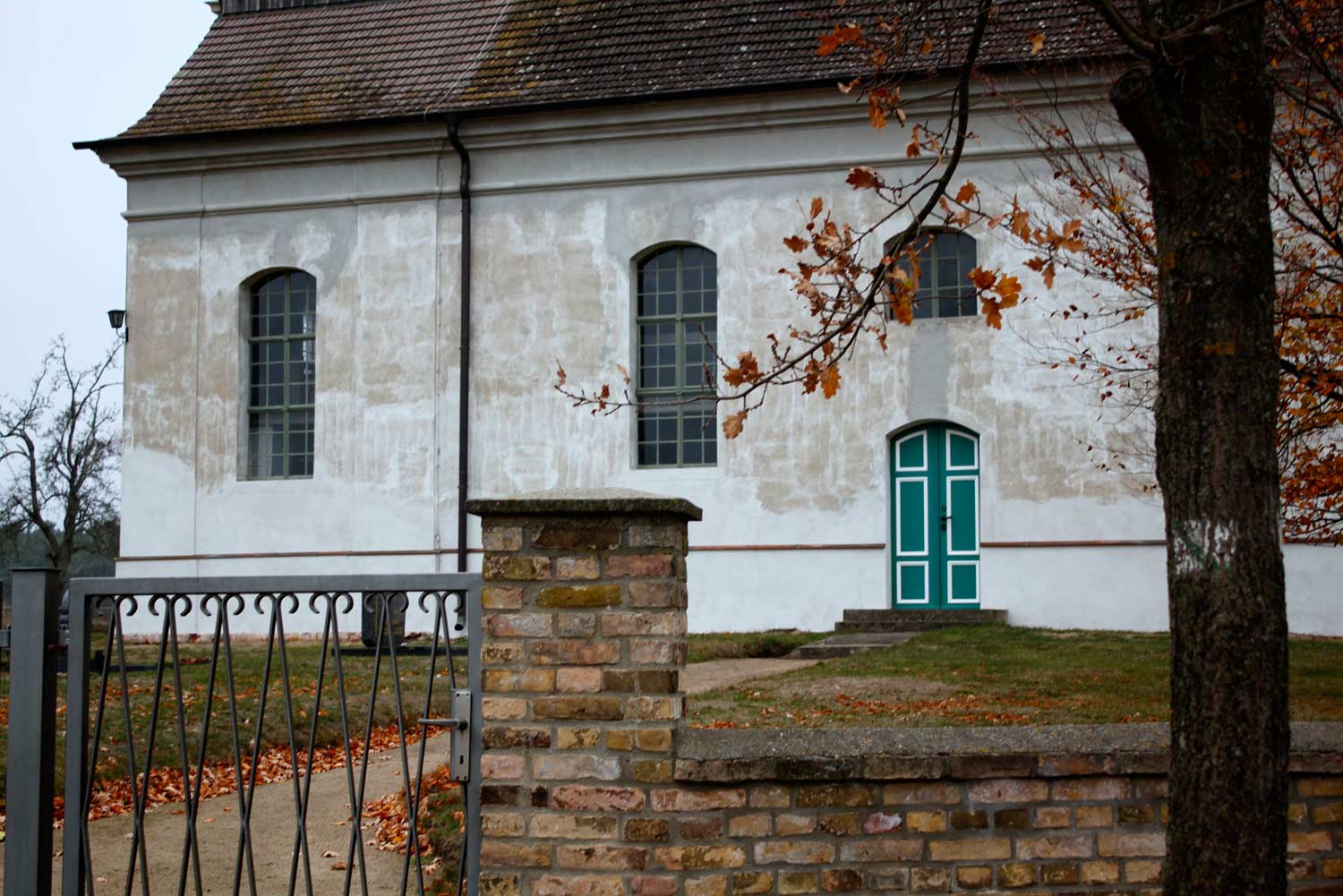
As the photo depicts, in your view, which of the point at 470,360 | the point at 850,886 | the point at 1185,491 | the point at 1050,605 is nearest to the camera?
the point at 1185,491

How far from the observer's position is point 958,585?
18547 mm

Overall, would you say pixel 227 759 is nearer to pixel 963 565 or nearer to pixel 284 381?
pixel 963 565

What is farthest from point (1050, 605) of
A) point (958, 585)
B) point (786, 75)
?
point (786, 75)

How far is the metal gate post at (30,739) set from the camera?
535 centimetres

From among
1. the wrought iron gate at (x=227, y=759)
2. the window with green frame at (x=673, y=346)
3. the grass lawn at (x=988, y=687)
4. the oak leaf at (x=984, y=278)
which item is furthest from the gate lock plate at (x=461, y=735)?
the window with green frame at (x=673, y=346)

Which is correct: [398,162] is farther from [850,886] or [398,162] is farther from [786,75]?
[850,886]

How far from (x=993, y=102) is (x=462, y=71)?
783 cm

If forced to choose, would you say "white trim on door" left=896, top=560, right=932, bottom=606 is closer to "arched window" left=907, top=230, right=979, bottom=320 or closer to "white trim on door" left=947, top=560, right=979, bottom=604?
"white trim on door" left=947, top=560, right=979, bottom=604

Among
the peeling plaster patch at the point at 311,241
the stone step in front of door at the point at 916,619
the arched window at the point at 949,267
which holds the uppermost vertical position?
the peeling plaster patch at the point at 311,241

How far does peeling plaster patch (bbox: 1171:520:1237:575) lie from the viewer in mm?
4215

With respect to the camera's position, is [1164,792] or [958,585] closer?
[1164,792]

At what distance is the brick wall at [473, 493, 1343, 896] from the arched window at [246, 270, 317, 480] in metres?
16.6

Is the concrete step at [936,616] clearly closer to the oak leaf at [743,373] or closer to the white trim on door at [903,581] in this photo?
the white trim on door at [903,581]

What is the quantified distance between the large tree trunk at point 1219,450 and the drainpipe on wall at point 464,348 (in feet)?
52.0
